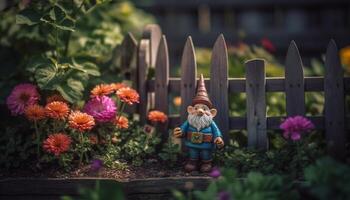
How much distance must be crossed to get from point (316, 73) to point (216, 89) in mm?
2139

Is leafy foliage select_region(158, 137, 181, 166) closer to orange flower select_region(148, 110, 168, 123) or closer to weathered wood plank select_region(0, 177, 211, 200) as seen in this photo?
orange flower select_region(148, 110, 168, 123)

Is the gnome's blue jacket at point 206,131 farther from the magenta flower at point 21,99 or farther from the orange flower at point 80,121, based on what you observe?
the magenta flower at point 21,99

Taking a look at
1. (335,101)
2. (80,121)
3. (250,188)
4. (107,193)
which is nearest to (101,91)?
(80,121)

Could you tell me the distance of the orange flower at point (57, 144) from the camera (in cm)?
339

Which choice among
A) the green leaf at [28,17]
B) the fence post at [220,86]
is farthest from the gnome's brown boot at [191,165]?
the green leaf at [28,17]

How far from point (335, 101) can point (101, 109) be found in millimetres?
1619

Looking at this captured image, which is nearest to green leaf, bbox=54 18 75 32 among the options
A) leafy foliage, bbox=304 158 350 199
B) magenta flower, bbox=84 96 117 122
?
magenta flower, bbox=84 96 117 122

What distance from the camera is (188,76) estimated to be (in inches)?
154

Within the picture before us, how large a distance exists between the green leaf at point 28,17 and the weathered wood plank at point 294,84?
1.80 m

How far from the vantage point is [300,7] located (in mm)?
7664

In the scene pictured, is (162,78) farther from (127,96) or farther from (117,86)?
(127,96)

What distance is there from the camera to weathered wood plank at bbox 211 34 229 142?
3.83m

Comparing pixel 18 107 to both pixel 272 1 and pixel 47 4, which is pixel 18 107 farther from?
pixel 272 1

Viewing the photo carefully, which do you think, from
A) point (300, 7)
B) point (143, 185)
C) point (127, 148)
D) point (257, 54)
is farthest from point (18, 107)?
point (300, 7)
